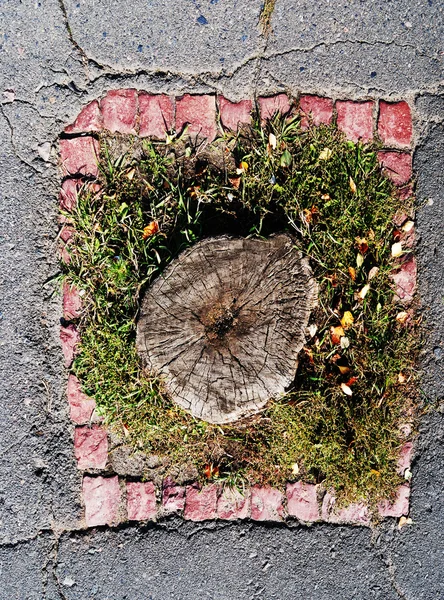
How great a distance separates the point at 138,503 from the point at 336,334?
1.25m

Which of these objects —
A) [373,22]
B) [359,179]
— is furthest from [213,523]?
[373,22]

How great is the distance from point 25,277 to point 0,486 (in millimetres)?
1010

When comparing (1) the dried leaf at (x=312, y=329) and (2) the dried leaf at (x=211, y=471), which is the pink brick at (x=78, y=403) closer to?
(2) the dried leaf at (x=211, y=471)

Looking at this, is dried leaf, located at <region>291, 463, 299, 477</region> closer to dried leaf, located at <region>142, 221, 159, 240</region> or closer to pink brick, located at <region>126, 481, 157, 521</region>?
pink brick, located at <region>126, 481, 157, 521</region>

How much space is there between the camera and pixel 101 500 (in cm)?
286

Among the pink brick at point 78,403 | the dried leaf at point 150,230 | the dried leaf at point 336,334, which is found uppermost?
the dried leaf at point 150,230

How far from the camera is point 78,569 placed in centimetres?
286

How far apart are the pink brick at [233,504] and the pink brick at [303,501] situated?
212mm

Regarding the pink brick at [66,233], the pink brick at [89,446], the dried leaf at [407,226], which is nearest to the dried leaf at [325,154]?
the dried leaf at [407,226]

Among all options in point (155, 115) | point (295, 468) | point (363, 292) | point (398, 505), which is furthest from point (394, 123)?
point (398, 505)

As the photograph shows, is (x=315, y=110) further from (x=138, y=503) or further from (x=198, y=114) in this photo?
(x=138, y=503)

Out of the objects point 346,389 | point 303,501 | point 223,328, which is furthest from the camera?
point 303,501

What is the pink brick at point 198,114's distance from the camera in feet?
9.53

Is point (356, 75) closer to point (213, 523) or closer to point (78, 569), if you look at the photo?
point (213, 523)
